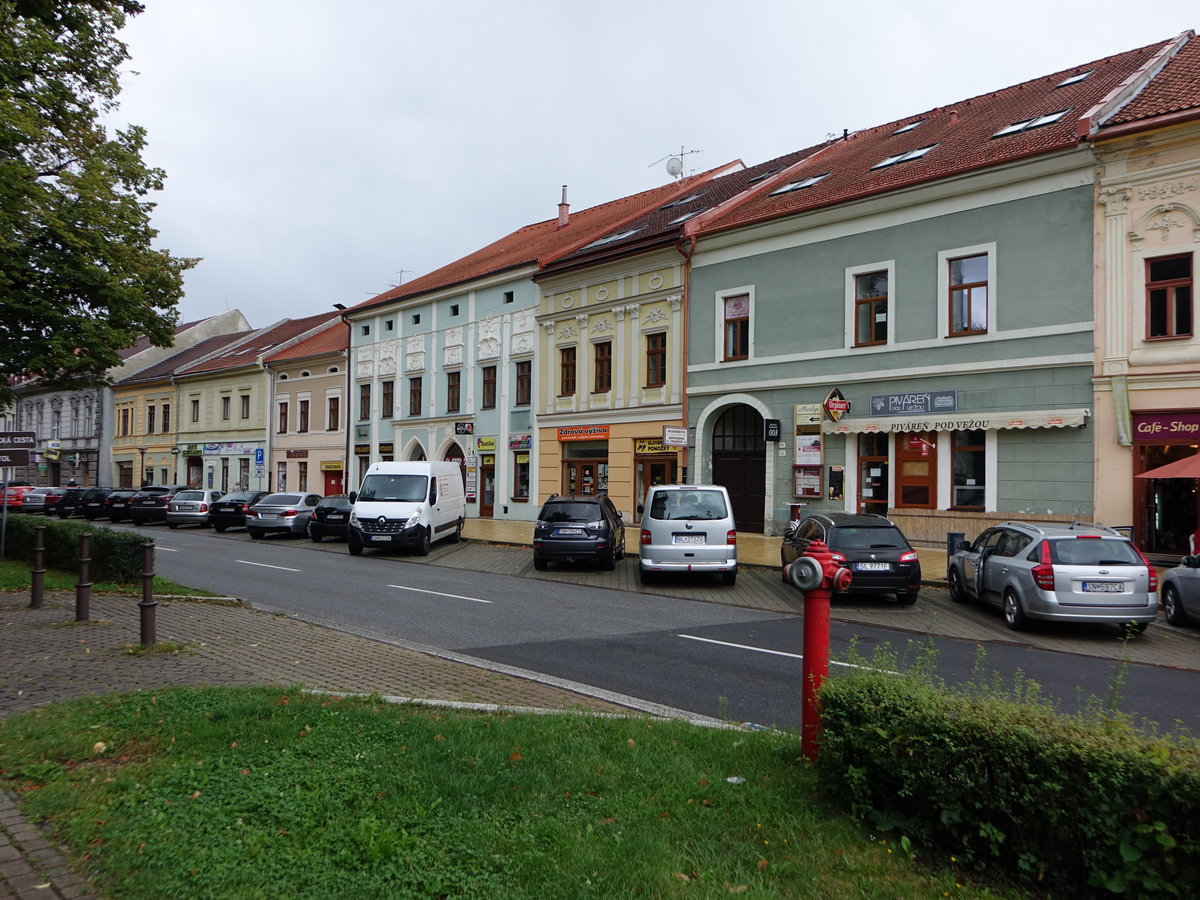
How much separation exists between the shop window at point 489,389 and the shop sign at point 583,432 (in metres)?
4.84

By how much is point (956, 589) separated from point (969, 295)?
27.8 feet

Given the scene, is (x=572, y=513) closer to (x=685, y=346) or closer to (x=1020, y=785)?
(x=685, y=346)

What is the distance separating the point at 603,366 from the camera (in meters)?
29.7

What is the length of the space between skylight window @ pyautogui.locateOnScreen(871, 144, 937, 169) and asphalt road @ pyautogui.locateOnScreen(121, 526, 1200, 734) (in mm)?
13947

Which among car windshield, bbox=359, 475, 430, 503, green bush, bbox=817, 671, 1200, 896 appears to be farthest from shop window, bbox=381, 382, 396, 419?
green bush, bbox=817, 671, 1200, 896

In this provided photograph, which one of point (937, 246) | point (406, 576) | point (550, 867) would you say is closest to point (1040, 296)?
point (937, 246)

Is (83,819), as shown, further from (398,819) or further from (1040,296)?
(1040,296)

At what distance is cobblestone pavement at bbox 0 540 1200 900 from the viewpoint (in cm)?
607

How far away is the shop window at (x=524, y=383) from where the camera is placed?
108ft

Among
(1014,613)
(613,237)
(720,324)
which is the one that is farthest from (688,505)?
(613,237)

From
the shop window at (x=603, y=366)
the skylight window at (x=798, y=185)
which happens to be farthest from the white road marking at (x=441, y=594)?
the skylight window at (x=798, y=185)

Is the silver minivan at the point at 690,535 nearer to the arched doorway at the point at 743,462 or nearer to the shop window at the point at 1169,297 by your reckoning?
the arched doorway at the point at 743,462

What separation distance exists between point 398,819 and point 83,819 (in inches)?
61.0

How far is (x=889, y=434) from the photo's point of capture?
71.1ft
